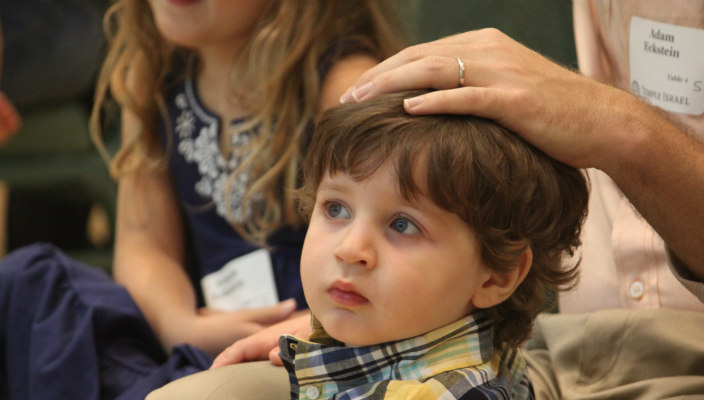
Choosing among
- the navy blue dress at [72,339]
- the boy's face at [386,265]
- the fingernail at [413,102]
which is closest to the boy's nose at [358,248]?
the boy's face at [386,265]

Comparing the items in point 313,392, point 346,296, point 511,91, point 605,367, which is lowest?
point 605,367

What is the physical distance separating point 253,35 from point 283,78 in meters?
0.11

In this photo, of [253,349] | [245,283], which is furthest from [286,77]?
A: [253,349]

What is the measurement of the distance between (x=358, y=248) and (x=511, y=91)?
0.71 ft

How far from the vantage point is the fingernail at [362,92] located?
2.80 ft

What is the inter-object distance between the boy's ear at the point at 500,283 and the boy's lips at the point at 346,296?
12 cm

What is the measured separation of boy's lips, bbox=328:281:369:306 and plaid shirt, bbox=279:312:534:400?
0.21 ft

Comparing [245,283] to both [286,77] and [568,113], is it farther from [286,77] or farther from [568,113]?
A: [568,113]

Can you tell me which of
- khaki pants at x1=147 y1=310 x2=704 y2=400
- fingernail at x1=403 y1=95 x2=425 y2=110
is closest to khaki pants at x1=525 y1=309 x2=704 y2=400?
khaki pants at x1=147 y1=310 x2=704 y2=400

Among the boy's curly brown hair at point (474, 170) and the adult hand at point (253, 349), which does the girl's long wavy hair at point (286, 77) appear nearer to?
the adult hand at point (253, 349)

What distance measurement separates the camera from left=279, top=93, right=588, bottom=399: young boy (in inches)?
30.5

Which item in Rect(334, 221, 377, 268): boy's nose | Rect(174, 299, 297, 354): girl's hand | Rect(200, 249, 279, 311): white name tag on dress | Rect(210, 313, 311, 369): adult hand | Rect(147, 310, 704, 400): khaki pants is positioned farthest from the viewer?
Rect(200, 249, 279, 311): white name tag on dress

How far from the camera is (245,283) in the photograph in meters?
1.43

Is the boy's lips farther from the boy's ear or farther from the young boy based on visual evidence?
the boy's ear
